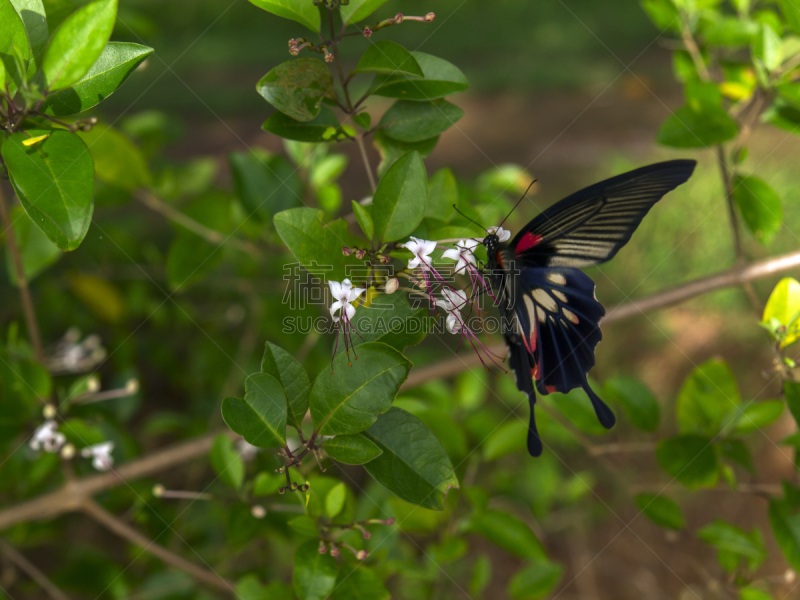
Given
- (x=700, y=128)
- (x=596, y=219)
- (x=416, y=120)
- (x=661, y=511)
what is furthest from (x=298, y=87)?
(x=661, y=511)

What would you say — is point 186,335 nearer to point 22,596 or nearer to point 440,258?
point 22,596

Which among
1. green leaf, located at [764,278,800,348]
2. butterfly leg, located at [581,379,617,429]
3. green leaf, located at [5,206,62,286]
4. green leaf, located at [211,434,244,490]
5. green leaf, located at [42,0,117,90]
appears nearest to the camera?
green leaf, located at [42,0,117,90]

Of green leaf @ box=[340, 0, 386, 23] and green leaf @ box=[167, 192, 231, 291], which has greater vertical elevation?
green leaf @ box=[340, 0, 386, 23]

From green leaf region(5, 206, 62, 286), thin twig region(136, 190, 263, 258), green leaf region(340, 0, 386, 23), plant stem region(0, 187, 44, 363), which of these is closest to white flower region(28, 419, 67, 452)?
plant stem region(0, 187, 44, 363)

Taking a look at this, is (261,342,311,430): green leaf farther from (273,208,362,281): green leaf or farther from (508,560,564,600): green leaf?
(508,560,564,600): green leaf

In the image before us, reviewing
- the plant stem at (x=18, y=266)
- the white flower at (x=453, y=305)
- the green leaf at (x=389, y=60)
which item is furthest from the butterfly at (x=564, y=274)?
the plant stem at (x=18, y=266)

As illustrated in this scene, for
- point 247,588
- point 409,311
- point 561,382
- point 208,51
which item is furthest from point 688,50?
point 208,51
